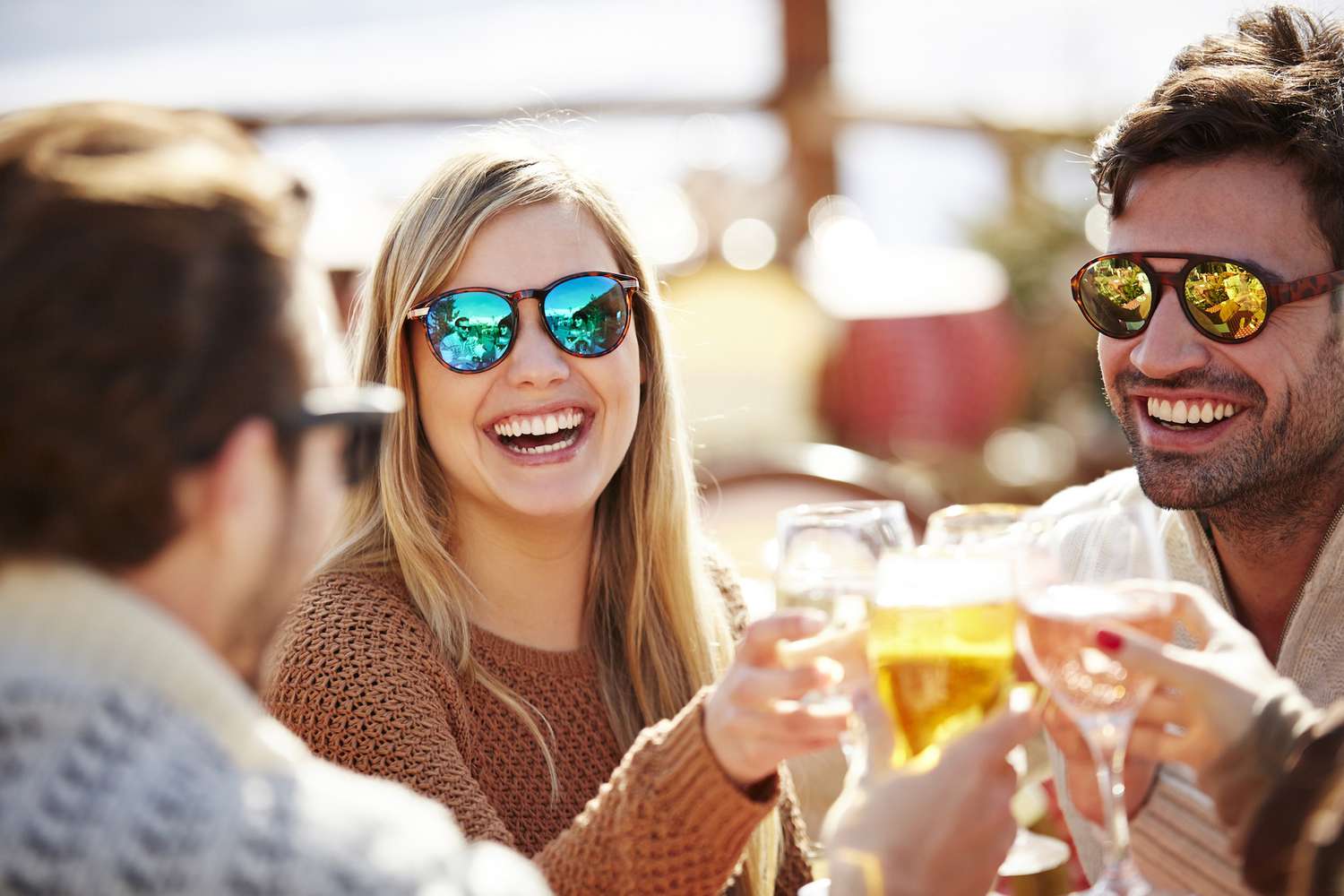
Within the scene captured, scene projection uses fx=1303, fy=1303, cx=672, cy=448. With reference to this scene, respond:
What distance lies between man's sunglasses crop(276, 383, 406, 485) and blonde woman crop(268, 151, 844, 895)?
86 centimetres

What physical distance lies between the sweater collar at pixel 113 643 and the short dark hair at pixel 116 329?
0.09 ft

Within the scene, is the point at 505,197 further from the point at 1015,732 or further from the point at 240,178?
the point at 1015,732

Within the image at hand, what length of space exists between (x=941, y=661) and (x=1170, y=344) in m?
1.39

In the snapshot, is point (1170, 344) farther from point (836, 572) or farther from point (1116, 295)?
point (836, 572)

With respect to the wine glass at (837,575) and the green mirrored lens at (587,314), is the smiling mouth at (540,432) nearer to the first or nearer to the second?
the green mirrored lens at (587,314)

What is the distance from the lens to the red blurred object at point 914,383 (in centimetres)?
764

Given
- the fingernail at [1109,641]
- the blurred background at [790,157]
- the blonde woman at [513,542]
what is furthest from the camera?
the blurred background at [790,157]

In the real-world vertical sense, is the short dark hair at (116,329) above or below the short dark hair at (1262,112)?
below

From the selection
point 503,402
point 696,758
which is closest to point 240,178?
point 696,758

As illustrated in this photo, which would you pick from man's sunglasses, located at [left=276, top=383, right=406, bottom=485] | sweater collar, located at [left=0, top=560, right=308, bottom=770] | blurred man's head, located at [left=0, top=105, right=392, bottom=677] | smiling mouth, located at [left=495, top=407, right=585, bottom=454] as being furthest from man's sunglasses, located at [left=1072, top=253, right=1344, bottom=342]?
sweater collar, located at [left=0, top=560, right=308, bottom=770]

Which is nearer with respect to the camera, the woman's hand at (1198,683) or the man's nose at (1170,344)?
the woman's hand at (1198,683)

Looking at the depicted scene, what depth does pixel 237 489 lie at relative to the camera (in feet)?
3.77

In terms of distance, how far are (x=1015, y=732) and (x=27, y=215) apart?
1.08 metres

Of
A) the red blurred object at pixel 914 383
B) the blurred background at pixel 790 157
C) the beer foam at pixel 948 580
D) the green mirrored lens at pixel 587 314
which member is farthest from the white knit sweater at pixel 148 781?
the red blurred object at pixel 914 383
